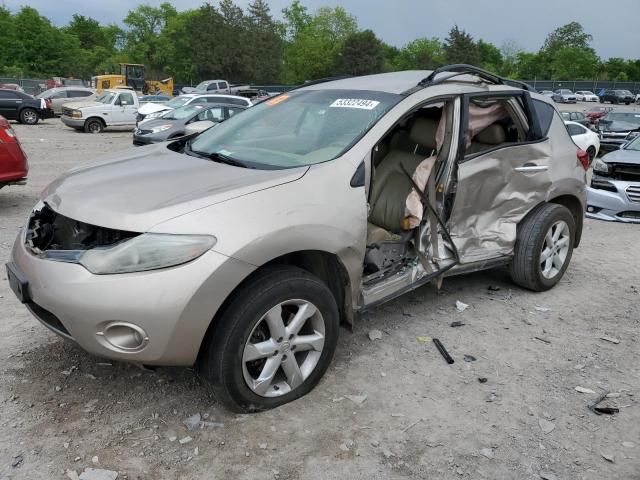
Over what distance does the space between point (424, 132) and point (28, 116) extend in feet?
75.4

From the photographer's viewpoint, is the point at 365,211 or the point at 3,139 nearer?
the point at 365,211

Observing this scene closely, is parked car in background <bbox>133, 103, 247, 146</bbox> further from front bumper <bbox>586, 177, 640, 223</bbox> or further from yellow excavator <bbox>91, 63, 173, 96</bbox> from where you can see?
yellow excavator <bbox>91, 63, 173, 96</bbox>

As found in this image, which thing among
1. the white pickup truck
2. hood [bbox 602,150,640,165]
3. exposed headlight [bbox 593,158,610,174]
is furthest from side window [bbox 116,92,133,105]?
hood [bbox 602,150,640,165]

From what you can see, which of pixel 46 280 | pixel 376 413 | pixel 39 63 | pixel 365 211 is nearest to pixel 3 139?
pixel 46 280

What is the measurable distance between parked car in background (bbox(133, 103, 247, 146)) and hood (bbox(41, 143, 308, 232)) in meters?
11.1

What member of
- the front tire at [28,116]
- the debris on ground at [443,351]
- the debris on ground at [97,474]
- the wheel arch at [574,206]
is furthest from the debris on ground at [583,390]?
the front tire at [28,116]

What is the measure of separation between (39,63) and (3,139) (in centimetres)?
6757

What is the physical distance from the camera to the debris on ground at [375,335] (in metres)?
4.01

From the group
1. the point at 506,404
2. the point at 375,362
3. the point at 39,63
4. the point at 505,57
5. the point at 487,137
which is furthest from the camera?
the point at 505,57

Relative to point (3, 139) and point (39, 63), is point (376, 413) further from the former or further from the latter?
point (39, 63)

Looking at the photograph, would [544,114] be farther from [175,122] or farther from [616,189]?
[175,122]

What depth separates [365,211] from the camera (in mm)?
3299

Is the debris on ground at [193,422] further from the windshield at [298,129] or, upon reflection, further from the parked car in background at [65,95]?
the parked car in background at [65,95]

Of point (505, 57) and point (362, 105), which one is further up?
point (505, 57)
